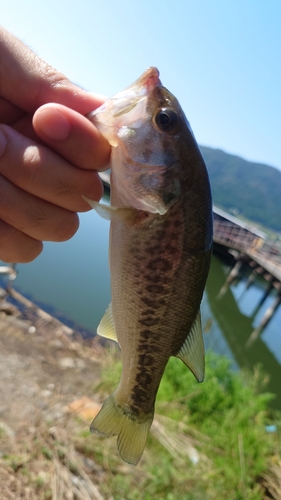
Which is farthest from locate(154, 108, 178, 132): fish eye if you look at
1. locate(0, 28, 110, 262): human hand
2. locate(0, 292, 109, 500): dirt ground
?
locate(0, 292, 109, 500): dirt ground

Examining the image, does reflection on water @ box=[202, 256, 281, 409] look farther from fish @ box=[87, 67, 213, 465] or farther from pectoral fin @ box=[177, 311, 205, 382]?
fish @ box=[87, 67, 213, 465]

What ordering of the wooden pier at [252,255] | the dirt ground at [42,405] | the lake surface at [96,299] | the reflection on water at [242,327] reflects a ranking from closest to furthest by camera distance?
the dirt ground at [42,405]
the lake surface at [96,299]
the reflection on water at [242,327]
the wooden pier at [252,255]

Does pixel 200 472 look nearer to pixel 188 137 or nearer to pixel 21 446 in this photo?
pixel 21 446

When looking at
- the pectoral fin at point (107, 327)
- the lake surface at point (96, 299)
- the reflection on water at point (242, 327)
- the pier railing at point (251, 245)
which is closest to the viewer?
the pectoral fin at point (107, 327)

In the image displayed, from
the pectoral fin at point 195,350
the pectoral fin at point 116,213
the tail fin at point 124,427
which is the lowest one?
the tail fin at point 124,427

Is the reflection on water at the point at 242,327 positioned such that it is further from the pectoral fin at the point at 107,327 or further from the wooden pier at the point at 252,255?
the pectoral fin at the point at 107,327

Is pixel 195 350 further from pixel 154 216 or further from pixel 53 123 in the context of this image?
pixel 53 123

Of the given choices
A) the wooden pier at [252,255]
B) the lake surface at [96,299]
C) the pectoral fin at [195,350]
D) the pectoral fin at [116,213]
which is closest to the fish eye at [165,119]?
the pectoral fin at [116,213]
